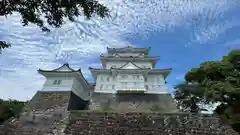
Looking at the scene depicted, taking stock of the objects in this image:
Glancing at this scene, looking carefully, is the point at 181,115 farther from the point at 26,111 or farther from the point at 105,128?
the point at 26,111

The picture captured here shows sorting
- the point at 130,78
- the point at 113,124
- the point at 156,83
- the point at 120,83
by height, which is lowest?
the point at 113,124

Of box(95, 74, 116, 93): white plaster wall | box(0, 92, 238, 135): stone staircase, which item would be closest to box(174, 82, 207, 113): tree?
box(0, 92, 238, 135): stone staircase

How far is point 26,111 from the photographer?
50.4ft

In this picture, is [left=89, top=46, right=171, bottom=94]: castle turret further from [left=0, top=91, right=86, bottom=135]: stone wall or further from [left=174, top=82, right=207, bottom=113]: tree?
[left=0, top=91, right=86, bottom=135]: stone wall

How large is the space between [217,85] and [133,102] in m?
8.44

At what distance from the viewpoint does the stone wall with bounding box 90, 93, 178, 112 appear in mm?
17547

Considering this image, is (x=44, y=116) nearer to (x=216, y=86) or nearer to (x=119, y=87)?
(x=119, y=87)

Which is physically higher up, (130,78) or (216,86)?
(130,78)

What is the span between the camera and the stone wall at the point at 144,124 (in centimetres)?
1204

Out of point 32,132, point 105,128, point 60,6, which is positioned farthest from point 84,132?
point 60,6

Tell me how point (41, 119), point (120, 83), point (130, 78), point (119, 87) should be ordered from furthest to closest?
point (130, 78) → point (120, 83) → point (119, 87) → point (41, 119)

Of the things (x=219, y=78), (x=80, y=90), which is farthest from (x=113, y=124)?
(x=219, y=78)

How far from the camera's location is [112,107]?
17984 millimetres

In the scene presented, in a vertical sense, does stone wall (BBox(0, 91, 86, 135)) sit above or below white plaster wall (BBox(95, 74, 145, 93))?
below
